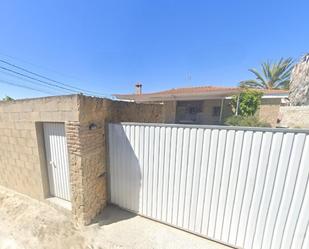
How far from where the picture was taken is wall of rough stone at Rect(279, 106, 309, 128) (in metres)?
7.96

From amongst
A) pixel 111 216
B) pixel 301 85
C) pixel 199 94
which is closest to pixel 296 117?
pixel 301 85

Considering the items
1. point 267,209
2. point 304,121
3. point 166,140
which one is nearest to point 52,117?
point 166,140

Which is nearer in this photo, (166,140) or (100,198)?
(166,140)

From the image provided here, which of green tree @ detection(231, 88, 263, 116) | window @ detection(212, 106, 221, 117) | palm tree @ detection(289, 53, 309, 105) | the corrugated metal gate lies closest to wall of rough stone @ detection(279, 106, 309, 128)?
palm tree @ detection(289, 53, 309, 105)

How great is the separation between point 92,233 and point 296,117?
1079 cm

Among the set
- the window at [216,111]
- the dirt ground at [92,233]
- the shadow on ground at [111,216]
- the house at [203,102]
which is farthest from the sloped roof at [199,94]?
the dirt ground at [92,233]

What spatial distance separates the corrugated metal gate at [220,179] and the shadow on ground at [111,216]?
0.61 ft

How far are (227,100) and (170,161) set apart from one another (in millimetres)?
12160

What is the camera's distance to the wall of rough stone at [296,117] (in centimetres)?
796

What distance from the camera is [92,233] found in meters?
2.84

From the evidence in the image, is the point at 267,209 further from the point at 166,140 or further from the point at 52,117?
the point at 52,117

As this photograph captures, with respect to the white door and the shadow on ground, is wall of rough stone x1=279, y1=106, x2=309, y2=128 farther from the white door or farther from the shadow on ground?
the white door

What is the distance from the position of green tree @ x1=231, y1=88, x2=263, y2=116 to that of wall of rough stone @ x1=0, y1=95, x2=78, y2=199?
11455 millimetres

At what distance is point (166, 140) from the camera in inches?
106
